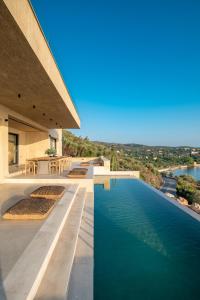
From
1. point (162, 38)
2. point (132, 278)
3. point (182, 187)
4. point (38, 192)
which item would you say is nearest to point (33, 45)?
point (38, 192)

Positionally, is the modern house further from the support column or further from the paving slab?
the paving slab

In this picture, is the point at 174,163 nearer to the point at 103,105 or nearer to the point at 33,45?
the point at 103,105

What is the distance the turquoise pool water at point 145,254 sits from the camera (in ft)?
9.30

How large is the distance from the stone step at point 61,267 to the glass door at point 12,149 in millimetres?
9200

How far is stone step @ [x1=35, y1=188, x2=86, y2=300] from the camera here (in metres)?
2.30

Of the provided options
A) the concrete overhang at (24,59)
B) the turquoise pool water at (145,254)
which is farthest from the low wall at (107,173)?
the concrete overhang at (24,59)

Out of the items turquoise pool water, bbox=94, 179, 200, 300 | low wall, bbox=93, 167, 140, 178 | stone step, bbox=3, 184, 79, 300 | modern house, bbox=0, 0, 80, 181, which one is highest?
modern house, bbox=0, 0, 80, 181

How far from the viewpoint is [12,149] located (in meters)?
12.5

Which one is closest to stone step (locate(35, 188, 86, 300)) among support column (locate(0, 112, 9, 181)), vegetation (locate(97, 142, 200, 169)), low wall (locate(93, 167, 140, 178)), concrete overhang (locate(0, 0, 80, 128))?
concrete overhang (locate(0, 0, 80, 128))

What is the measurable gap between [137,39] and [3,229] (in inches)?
582

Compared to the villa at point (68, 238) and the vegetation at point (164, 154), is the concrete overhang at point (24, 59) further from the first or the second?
the vegetation at point (164, 154)

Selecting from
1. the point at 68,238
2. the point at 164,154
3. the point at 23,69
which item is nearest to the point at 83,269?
the point at 68,238

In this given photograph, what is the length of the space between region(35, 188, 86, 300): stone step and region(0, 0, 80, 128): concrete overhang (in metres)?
3.24

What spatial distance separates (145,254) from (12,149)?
10824 millimetres
